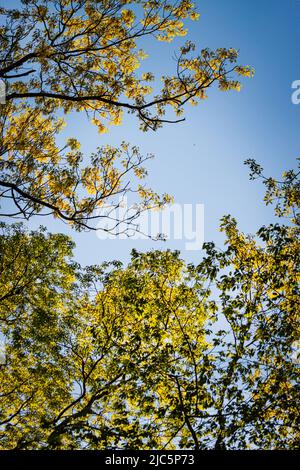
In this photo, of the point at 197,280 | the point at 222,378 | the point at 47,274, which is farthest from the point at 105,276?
the point at 222,378

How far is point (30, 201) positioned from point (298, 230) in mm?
7411

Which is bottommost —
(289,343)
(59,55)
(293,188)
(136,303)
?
(289,343)

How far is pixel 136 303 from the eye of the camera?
31.9ft

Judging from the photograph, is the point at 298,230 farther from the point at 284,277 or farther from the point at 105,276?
the point at 105,276

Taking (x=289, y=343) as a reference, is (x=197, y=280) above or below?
above

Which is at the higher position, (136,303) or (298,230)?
(298,230)

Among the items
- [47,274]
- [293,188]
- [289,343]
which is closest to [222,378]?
[289,343]

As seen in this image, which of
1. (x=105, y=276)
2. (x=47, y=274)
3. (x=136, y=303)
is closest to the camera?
(x=136, y=303)

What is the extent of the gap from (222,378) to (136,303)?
293cm
